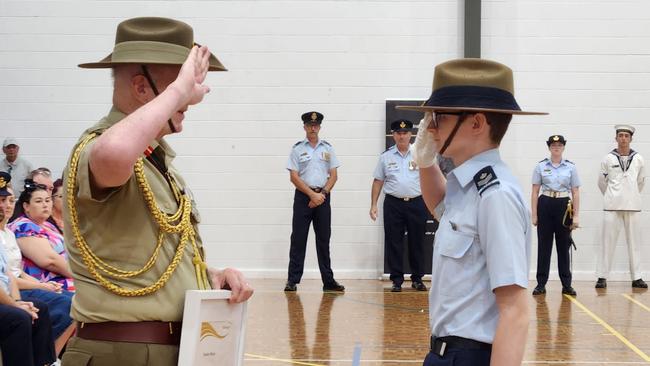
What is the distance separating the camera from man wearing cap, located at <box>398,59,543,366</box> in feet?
7.67

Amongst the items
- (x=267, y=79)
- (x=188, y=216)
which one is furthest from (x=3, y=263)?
(x=267, y=79)

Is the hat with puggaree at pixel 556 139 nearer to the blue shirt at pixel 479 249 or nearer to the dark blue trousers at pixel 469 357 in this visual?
the blue shirt at pixel 479 249

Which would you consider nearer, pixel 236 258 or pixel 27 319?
pixel 27 319

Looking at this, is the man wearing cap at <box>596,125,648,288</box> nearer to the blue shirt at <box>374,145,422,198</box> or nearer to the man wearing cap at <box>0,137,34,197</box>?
the blue shirt at <box>374,145,422,198</box>

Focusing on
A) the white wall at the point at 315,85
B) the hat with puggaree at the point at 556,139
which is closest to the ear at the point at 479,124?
the hat with puggaree at the point at 556,139

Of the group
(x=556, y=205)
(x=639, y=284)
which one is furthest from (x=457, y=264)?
(x=639, y=284)

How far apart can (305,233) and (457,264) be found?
817cm

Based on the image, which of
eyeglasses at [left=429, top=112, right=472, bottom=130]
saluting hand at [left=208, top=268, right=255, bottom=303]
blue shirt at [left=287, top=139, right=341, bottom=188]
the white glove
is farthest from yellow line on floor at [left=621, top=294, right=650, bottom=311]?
saluting hand at [left=208, top=268, right=255, bottom=303]

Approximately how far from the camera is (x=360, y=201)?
464 inches

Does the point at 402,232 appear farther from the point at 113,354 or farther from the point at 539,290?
the point at 113,354

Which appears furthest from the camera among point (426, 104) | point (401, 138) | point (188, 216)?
point (401, 138)

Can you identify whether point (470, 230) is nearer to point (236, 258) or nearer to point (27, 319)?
point (27, 319)

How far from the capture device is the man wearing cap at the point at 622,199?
11.1 metres

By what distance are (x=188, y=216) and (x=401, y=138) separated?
27.7 ft
